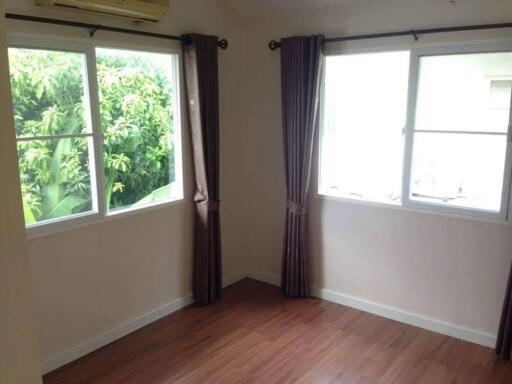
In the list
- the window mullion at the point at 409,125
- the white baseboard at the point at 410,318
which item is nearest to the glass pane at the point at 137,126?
the white baseboard at the point at 410,318

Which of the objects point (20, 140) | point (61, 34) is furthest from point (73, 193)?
point (61, 34)

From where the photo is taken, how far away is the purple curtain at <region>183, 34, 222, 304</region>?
3242 mm

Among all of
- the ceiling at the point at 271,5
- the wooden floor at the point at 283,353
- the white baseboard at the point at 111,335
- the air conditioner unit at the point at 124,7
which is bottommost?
the wooden floor at the point at 283,353

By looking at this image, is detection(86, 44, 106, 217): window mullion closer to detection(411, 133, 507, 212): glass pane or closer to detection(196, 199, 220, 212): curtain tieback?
detection(196, 199, 220, 212): curtain tieback

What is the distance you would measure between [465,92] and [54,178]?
2.62m

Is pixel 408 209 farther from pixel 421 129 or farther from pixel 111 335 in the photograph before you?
pixel 111 335

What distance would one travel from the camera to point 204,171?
3.38 m

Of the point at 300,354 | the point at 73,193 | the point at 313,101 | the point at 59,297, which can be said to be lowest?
the point at 300,354

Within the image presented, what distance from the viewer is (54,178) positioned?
264 cm

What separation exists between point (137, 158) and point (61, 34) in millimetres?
930

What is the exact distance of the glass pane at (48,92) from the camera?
7.98 feet

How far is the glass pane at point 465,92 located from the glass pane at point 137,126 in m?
1.79

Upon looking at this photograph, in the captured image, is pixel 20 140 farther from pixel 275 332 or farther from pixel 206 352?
pixel 275 332

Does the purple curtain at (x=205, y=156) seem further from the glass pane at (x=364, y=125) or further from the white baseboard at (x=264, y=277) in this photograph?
the glass pane at (x=364, y=125)
